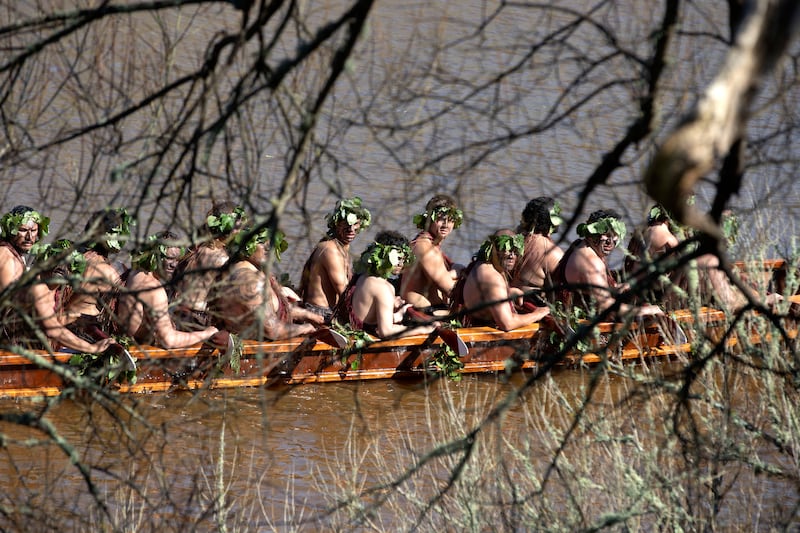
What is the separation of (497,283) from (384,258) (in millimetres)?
926

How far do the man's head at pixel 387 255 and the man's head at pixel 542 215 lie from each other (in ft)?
2.97

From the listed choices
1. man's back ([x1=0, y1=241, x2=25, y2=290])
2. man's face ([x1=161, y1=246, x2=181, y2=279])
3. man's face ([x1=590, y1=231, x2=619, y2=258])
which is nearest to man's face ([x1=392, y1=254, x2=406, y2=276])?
man's face ([x1=161, y1=246, x2=181, y2=279])

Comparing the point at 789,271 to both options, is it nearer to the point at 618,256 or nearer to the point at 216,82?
the point at 216,82

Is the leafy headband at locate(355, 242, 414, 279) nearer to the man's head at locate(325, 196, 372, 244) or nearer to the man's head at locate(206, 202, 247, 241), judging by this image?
the man's head at locate(325, 196, 372, 244)

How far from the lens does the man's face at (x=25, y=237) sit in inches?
344

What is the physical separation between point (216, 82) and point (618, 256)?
1030 centimetres

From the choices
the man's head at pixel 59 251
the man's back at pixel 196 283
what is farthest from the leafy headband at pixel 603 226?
the man's back at pixel 196 283

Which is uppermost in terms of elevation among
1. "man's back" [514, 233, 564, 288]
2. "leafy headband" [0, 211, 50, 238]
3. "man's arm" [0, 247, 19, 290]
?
"leafy headband" [0, 211, 50, 238]

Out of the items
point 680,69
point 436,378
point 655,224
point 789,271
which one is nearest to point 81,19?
point 680,69

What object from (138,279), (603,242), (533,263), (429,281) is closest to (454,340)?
(429,281)

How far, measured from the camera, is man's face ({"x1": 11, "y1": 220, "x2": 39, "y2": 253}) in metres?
8.75

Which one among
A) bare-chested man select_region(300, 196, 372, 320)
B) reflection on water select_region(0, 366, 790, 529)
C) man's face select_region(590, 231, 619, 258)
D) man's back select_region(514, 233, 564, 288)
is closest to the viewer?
reflection on water select_region(0, 366, 790, 529)

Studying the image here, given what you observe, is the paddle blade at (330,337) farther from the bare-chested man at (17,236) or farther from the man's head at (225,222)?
the bare-chested man at (17,236)

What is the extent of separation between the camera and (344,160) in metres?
4.48
